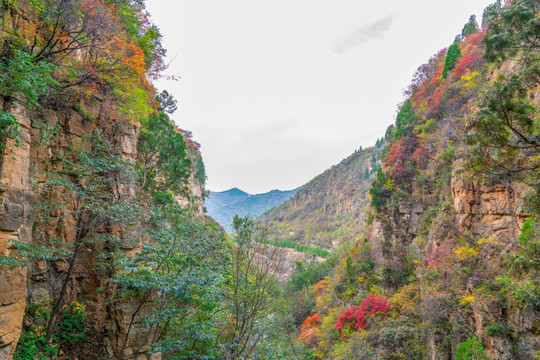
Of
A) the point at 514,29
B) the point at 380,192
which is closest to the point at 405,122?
the point at 380,192

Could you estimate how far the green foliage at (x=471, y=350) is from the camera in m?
9.62

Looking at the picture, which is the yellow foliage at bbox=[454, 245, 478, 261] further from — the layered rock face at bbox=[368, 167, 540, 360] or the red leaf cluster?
the red leaf cluster

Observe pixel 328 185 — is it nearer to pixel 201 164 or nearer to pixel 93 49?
pixel 201 164

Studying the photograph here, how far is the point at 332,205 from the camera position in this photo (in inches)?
3189

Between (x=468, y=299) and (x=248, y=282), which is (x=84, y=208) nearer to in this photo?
(x=248, y=282)

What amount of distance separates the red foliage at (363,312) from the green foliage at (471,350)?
18.1 feet

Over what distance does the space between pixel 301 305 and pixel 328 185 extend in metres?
67.6

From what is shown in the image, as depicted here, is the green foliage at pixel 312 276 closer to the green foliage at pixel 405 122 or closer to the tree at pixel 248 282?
the green foliage at pixel 405 122

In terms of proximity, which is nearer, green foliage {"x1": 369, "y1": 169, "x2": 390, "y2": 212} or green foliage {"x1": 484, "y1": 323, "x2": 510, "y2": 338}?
green foliage {"x1": 484, "y1": 323, "x2": 510, "y2": 338}

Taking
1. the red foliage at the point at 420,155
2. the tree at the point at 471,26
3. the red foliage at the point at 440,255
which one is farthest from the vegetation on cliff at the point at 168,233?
the tree at the point at 471,26

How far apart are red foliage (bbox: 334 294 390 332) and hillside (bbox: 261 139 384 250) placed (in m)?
39.8

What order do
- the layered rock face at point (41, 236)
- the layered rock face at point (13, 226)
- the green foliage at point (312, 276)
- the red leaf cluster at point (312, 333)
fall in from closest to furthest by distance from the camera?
the layered rock face at point (13, 226), the layered rock face at point (41, 236), the red leaf cluster at point (312, 333), the green foliage at point (312, 276)

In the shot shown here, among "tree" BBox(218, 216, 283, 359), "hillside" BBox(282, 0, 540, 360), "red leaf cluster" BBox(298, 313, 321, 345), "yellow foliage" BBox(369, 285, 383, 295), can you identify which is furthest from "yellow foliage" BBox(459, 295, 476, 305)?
"red leaf cluster" BBox(298, 313, 321, 345)

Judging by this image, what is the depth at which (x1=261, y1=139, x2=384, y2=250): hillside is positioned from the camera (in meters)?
66.2
